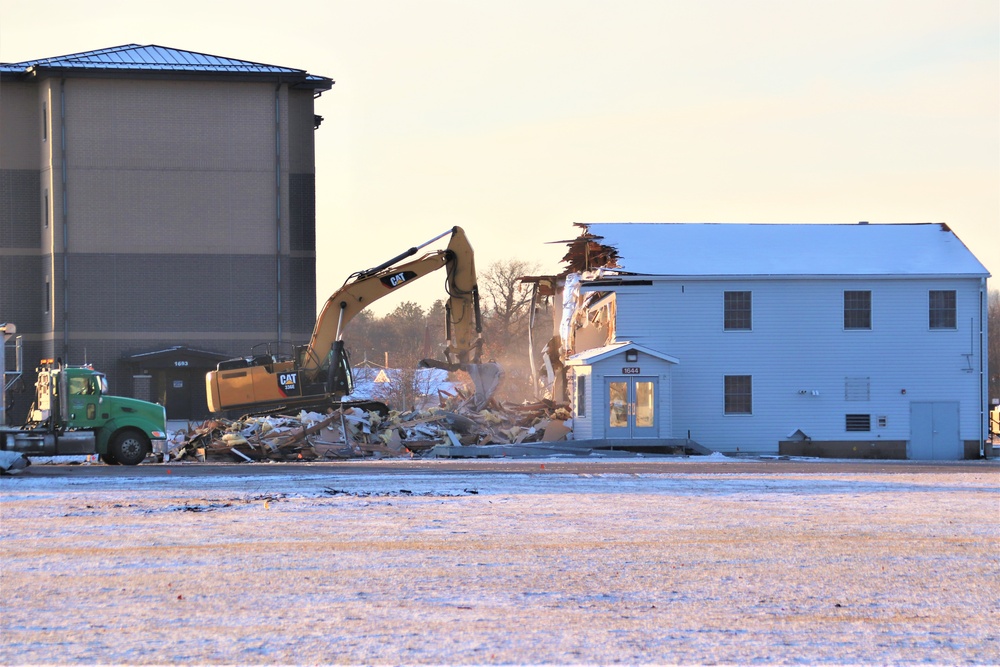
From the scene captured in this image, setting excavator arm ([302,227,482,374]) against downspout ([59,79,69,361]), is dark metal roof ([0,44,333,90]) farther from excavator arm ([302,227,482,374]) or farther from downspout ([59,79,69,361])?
excavator arm ([302,227,482,374])

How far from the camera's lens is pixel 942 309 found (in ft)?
137

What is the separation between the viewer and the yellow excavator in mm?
37031

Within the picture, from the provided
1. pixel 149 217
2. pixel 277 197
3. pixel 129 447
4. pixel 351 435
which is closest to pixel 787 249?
pixel 351 435

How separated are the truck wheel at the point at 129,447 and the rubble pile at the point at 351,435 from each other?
1352mm

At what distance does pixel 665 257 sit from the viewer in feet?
140

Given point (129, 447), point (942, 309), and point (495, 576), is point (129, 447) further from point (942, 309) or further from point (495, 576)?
point (942, 309)

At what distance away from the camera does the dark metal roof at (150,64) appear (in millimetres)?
57156

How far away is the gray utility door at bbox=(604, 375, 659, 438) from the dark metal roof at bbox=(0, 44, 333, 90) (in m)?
26.6

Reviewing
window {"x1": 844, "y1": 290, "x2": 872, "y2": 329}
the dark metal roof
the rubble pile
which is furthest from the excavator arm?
the dark metal roof

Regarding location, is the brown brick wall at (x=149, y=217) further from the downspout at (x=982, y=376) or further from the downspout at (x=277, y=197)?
the downspout at (x=982, y=376)

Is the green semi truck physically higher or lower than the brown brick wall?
lower

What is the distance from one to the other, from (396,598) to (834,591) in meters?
4.28

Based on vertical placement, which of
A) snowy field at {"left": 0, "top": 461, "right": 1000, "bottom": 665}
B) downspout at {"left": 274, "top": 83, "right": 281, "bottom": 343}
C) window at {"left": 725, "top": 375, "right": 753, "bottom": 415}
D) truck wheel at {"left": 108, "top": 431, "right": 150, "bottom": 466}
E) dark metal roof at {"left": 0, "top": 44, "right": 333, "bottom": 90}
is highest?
dark metal roof at {"left": 0, "top": 44, "right": 333, "bottom": 90}

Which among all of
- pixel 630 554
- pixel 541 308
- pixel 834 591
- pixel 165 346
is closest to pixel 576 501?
pixel 630 554
